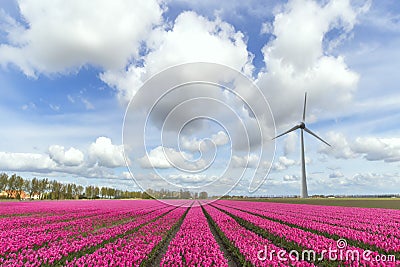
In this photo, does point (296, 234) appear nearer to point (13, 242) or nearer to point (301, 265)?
point (301, 265)

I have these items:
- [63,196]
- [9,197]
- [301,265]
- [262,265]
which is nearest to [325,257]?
[301,265]

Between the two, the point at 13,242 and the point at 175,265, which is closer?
the point at 175,265

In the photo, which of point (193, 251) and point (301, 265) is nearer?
point (301, 265)

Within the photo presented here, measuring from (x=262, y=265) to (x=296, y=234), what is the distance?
22.0 feet

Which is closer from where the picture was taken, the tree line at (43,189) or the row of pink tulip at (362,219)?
the row of pink tulip at (362,219)

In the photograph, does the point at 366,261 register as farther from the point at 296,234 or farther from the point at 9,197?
the point at 9,197

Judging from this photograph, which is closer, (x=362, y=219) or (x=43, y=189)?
(x=362, y=219)

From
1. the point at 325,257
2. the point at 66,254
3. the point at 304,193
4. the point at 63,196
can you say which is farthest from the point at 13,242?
the point at 63,196

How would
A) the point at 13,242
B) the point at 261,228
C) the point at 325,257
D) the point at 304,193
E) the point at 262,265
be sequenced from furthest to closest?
1. the point at 304,193
2. the point at 261,228
3. the point at 13,242
4. the point at 325,257
5. the point at 262,265

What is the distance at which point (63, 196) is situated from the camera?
406ft

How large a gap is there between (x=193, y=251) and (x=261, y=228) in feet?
27.8

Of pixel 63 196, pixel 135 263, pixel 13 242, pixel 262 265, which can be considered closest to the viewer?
pixel 262 265

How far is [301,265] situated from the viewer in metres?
8.16

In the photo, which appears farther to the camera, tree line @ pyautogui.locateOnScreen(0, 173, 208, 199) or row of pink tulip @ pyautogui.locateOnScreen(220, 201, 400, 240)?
tree line @ pyautogui.locateOnScreen(0, 173, 208, 199)
